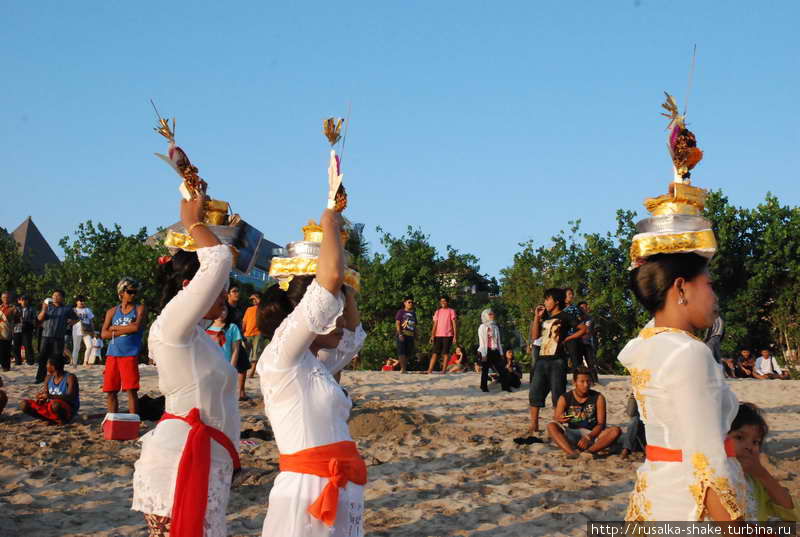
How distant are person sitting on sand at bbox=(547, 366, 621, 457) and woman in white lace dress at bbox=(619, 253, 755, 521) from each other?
6.25 metres

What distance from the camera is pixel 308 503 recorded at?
278 cm

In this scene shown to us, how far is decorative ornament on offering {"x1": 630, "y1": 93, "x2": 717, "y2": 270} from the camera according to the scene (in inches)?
110

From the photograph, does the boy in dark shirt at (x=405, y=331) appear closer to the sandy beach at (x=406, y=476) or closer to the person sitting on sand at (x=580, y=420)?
the sandy beach at (x=406, y=476)

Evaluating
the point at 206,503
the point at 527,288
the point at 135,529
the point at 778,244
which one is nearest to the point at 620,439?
the point at 135,529

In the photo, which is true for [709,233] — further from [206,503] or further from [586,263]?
[586,263]

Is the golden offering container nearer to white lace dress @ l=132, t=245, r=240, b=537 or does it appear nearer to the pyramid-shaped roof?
white lace dress @ l=132, t=245, r=240, b=537

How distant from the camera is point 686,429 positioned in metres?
2.33

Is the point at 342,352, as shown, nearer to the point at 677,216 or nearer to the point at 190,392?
the point at 190,392

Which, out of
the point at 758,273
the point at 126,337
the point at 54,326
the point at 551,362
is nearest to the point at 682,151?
the point at 551,362

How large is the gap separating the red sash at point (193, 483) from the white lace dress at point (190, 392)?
0.04m

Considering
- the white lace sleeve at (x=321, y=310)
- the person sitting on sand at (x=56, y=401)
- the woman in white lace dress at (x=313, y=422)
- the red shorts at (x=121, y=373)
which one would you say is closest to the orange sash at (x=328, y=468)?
the woman in white lace dress at (x=313, y=422)

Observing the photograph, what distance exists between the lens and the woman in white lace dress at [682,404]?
2.30 meters

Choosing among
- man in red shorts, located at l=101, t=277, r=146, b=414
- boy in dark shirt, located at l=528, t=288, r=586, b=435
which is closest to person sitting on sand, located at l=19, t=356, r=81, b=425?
man in red shorts, located at l=101, t=277, r=146, b=414

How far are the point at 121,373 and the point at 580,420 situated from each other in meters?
5.45
